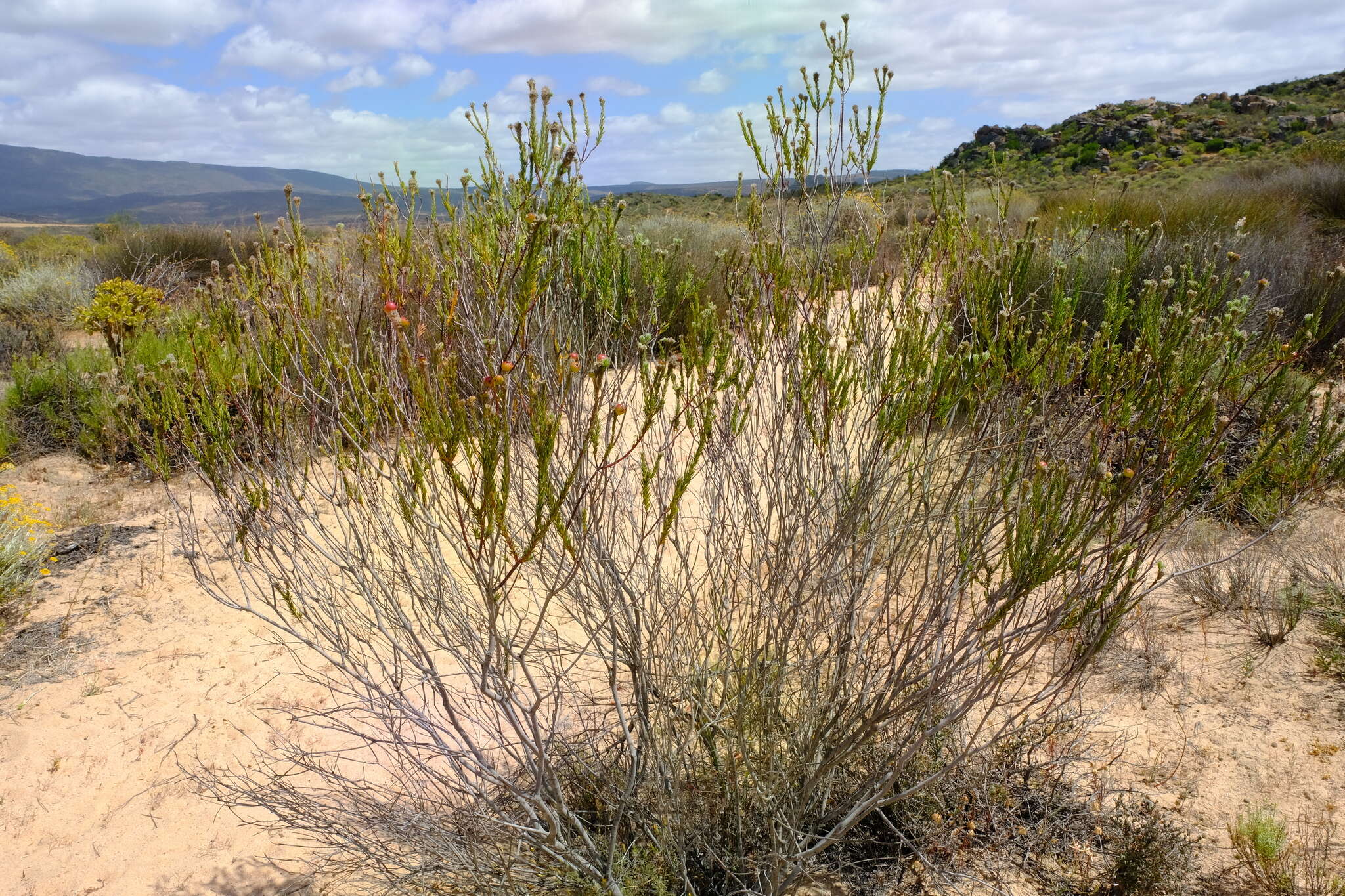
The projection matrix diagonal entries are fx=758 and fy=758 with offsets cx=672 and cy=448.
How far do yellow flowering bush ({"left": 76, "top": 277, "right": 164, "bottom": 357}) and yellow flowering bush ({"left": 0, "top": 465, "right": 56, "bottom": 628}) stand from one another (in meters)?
2.36

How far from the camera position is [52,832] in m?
3.18

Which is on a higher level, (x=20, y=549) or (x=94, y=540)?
(x=20, y=549)

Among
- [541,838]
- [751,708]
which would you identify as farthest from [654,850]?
[751,708]

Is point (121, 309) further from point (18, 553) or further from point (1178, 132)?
point (1178, 132)

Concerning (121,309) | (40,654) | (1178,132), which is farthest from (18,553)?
(1178,132)

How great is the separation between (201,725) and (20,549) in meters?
1.99

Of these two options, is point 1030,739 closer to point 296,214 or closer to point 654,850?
point 654,850

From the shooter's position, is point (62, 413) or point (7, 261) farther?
point (7, 261)

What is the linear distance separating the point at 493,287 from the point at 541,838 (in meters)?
1.74


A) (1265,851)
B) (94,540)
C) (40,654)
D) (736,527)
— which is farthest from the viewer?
(94,540)

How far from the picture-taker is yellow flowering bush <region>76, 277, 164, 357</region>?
7.44 meters

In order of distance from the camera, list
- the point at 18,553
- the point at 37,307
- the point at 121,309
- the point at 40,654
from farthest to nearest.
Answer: the point at 37,307 < the point at 121,309 < the point at 18,553 < the point at 40,654

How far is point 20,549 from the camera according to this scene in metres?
4.61

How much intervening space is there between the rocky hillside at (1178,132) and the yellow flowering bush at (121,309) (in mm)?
21448
